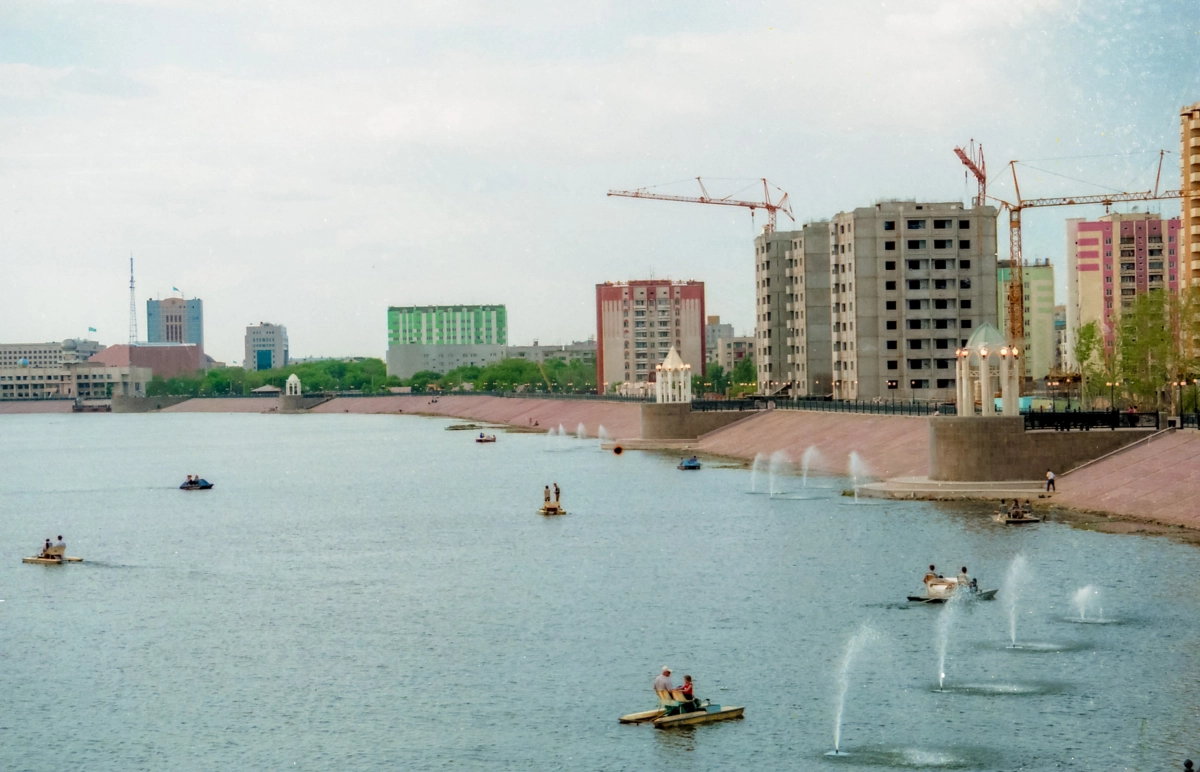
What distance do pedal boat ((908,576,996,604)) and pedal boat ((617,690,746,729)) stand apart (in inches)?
719

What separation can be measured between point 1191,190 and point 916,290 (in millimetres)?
34700

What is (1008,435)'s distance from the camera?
92.2 metres

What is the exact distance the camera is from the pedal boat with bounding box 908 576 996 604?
58.8 m

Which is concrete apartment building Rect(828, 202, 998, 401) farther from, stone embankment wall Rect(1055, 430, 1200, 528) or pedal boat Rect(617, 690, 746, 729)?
pedal boat Rect(617, 690, 746, 729)

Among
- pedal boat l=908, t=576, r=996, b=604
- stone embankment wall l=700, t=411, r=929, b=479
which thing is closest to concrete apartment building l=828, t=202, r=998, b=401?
stone embankment wall l=700, t=411, r=929, b=479

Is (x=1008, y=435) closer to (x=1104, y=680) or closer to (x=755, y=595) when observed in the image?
(x=755, y=595)

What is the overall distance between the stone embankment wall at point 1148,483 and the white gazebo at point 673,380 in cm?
8020

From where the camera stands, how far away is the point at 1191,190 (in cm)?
16425

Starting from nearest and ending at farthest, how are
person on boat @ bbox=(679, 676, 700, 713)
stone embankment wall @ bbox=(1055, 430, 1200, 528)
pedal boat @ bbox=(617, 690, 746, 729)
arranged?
pedal boat @ bbox=(617, 690, 746, 729) → person on boat @ bbox=(679, 676, 700, 713) → stone embankment wall @ bbox=(1055, 430, 1200, 528)

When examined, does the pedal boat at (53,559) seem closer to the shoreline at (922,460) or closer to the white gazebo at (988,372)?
the shoreline at (922,460)

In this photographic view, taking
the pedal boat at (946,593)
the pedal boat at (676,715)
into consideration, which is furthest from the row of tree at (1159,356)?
the pedal boat at (676,715)

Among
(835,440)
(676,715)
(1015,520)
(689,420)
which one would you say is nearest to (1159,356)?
(835,440)

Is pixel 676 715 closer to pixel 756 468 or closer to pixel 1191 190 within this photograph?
pixel 756 468

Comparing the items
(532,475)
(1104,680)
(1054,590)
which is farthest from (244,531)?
(1104,680)
